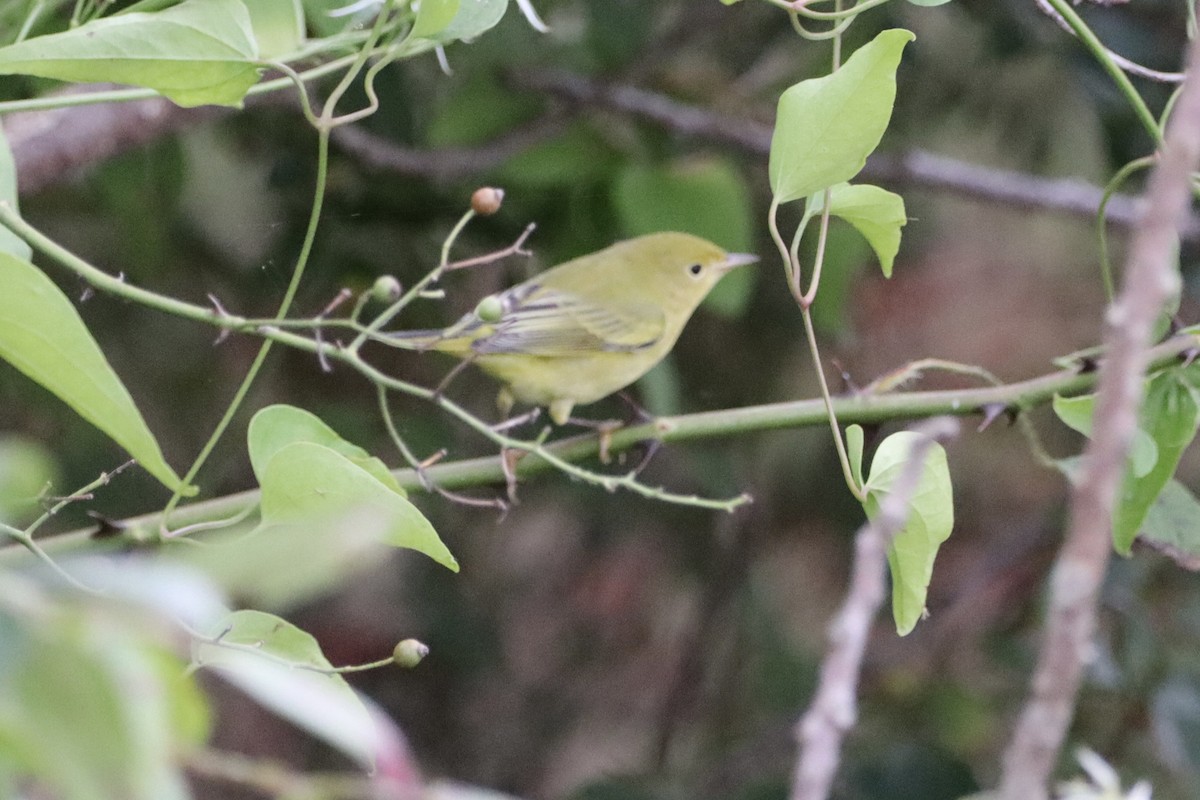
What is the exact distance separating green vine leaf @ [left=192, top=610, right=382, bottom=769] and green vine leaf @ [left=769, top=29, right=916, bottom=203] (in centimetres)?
47

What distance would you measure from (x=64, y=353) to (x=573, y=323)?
1.35m

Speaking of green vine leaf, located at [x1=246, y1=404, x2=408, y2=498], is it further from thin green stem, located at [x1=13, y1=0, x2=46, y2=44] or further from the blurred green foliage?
the blurred green foliage

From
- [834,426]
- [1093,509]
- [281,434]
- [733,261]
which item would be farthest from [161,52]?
[733,261]

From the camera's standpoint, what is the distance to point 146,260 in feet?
7.27

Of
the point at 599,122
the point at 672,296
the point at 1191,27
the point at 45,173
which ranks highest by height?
the point at 1191,27

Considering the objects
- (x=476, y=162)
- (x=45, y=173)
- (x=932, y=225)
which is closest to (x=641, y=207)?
(x=476, y=162)

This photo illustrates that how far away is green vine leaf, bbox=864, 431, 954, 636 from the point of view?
929 mm

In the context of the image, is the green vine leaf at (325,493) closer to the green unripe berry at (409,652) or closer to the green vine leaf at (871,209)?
the green unripe berry at (409,652)

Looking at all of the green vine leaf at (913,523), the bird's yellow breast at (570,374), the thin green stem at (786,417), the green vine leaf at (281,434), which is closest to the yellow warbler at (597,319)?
the bird's yellow breast at (570,374)

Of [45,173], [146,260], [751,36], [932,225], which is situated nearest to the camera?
[45,173]

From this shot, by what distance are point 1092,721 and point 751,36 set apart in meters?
1.50

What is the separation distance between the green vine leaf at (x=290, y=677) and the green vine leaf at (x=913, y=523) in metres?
0.39

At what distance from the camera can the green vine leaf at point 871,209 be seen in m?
0.99

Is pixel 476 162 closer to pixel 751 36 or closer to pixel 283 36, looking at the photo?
pixel 751 36
